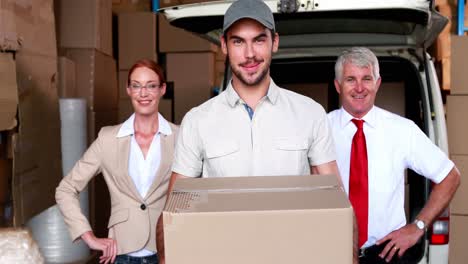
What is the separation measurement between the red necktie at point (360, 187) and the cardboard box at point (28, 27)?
1155 millimetres

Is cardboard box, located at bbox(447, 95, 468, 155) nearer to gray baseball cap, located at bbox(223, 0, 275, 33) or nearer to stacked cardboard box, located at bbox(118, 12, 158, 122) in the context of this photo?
gray baseball cap, located at bbox(223, 0, 275, 33)

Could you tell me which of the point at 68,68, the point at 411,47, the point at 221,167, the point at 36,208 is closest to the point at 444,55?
the point at 411,47

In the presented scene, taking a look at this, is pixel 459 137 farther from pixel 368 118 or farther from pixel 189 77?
pixel 189 77

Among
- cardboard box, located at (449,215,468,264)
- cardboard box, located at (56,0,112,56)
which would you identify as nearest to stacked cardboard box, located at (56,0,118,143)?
cardboard box, located at (56,0,112,56)

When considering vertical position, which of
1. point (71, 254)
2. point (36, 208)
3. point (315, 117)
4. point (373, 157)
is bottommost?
point (71, 254)

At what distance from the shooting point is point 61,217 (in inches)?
119

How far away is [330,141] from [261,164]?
0.70 feet

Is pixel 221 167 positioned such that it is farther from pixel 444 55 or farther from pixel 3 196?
pixel 444 55

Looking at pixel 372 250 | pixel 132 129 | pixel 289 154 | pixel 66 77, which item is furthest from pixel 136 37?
pixel 289 154

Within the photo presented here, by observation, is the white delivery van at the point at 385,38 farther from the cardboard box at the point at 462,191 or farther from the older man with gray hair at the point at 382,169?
the cardboard box at the point at 462,191

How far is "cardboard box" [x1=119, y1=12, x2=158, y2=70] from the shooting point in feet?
13.4

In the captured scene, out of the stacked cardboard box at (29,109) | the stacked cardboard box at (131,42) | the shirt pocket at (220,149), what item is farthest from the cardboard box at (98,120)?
the shirt pocket at (220,149)

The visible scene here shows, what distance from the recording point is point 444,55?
3639mm

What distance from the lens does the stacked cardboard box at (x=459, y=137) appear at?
10.0 feet
